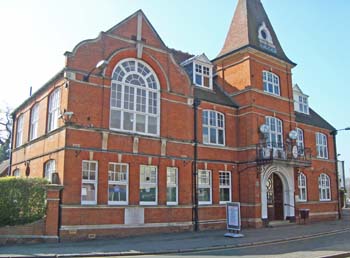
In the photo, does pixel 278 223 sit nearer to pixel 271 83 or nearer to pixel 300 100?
pixel 271 83

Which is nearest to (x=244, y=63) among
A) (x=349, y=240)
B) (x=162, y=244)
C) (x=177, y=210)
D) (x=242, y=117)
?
(x=242, y=117)

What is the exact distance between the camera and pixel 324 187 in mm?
28906

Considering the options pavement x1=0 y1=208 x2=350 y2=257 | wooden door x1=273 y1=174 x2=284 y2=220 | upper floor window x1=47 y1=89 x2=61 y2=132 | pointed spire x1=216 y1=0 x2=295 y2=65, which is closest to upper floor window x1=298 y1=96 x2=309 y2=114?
pointed spire x1=216 y1=0 x2=295 y2=65

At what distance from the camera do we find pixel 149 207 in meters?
18.1

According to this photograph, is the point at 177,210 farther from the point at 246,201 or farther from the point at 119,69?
the point at 119,69

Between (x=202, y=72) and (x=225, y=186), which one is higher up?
(x=202, y=72)

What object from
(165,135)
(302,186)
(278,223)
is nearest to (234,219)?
(165,135)

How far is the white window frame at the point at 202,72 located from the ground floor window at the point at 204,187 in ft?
19.0

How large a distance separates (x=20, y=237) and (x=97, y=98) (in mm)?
6861

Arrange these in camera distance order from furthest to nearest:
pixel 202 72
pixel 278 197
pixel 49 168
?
pixel 278 197 → pixel 202 72 → pixel 49 168

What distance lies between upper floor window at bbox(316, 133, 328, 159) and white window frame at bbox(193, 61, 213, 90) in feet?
37.8

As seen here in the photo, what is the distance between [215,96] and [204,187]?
233 inches

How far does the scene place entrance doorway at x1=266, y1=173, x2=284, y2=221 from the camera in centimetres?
2355

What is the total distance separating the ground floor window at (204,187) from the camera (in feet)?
67.9
